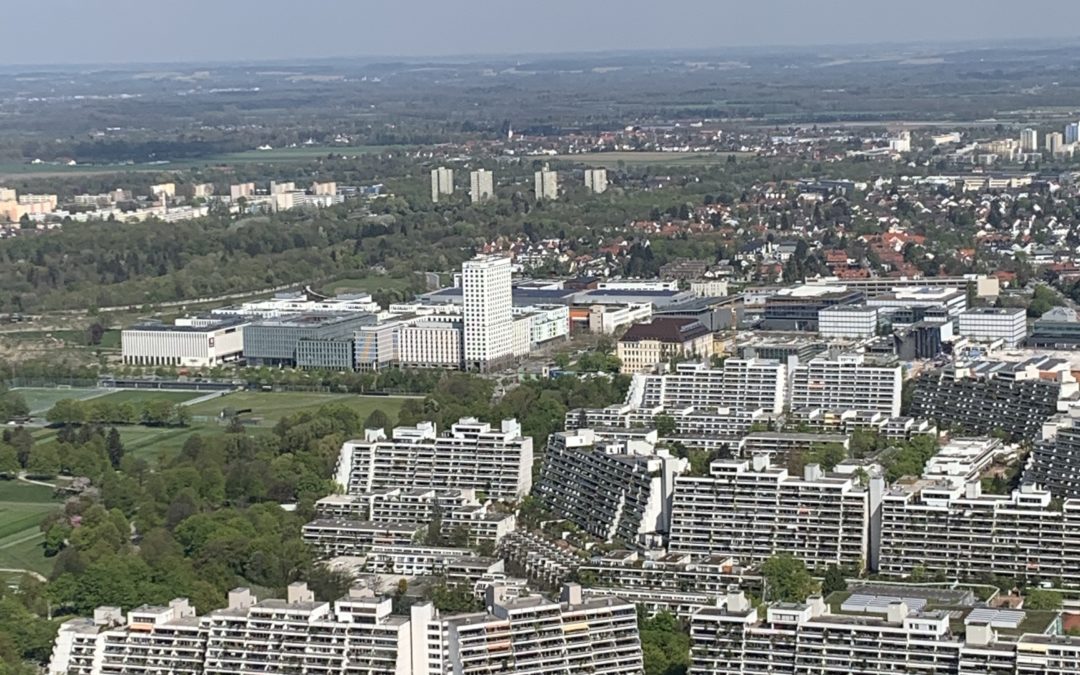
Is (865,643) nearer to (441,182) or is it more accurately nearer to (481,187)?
(481,187)

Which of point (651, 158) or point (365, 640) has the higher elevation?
point (365, 640)

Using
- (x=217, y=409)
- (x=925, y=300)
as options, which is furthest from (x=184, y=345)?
(x=925, y=300)

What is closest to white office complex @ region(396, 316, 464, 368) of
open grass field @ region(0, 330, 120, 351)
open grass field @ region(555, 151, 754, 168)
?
open grass field @ region(0, 330, 120, 351)

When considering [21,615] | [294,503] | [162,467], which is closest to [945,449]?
[294,503]

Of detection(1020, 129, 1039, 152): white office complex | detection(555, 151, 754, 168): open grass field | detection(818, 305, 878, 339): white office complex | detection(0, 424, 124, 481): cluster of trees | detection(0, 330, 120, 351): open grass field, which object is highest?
detection(0, 424, 124, 481): cluster of trees

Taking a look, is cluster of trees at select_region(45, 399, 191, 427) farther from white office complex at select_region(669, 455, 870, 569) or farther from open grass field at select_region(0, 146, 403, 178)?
open grass field at select_region(0, 146, 403, 178)
